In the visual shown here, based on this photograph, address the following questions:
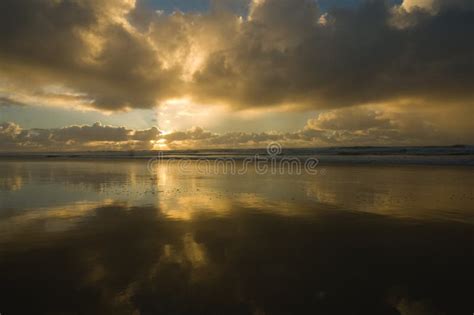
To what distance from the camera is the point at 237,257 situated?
264 inches

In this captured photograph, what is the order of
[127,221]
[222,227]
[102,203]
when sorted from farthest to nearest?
[102,203] → [127,221] → [222,227]

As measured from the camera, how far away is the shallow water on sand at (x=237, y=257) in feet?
16.1

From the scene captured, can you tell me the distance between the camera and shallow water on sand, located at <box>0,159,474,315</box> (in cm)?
489

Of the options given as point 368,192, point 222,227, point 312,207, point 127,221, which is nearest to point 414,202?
point 368,192

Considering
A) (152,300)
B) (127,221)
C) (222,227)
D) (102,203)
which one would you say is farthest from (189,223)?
(102,203)

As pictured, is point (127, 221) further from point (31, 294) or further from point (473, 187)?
point (473, 187)

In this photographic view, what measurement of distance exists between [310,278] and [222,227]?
4.03m

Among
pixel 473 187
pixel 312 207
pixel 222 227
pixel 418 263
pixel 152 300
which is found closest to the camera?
pixel 152 300

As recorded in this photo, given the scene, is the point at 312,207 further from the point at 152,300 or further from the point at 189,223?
the point at 152,300

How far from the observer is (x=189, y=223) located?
31.6 feet

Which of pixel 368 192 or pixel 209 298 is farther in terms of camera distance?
pixel 368 192

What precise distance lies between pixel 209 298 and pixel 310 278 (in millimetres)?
2122

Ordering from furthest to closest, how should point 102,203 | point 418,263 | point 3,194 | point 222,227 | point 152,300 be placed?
point 3,194 → point 102,203 → point 222,227 → point 418,263 → point 152,300

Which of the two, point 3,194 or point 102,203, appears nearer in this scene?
point 102,203
